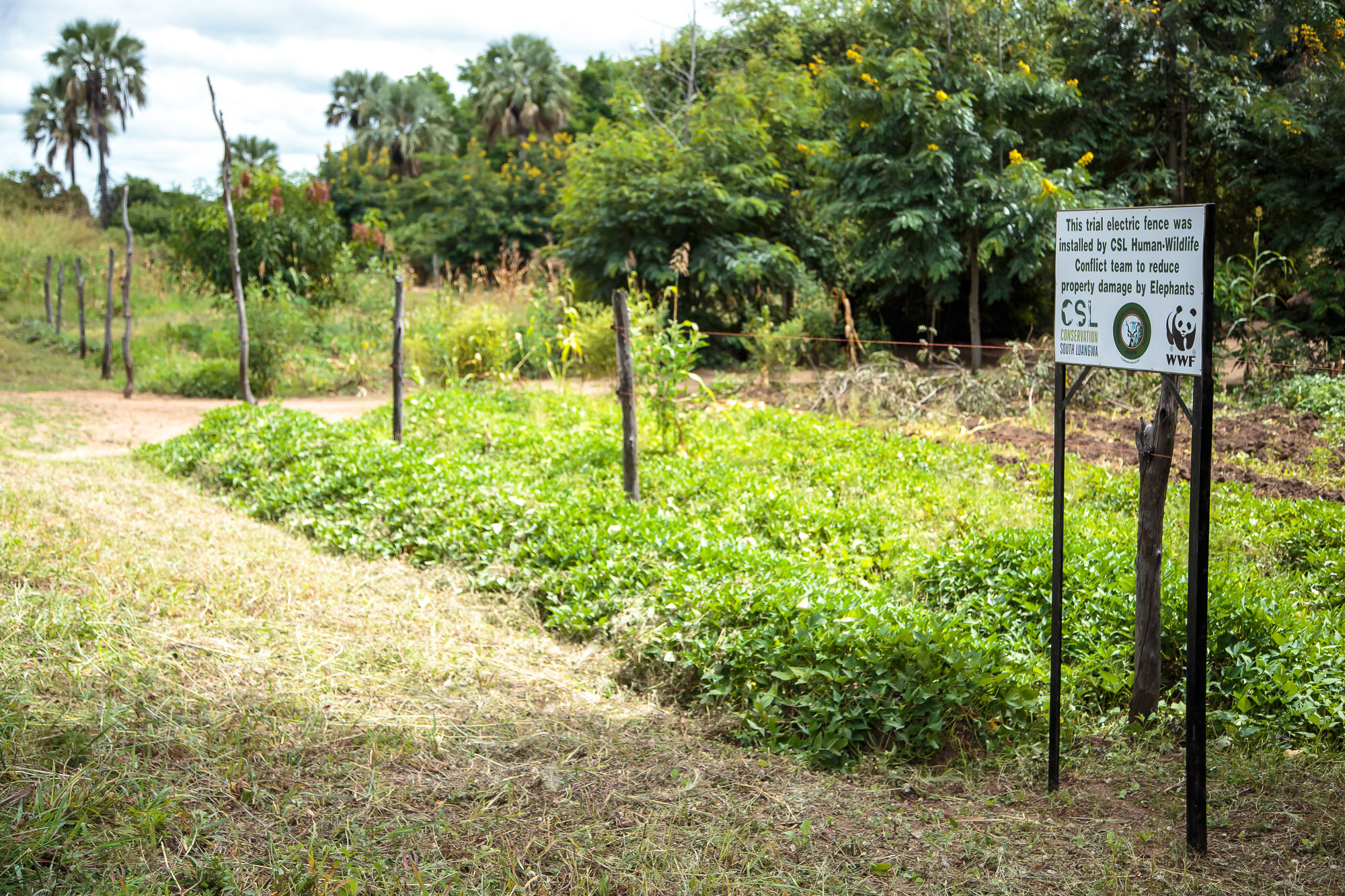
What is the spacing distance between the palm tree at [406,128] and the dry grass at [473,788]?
30641 mm

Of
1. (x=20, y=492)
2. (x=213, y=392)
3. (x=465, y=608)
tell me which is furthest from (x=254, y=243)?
(x=465, y=608)

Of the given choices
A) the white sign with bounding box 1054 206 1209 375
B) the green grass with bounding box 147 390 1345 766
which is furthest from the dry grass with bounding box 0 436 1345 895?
the white sign with bounding box 1054 206 1209 375

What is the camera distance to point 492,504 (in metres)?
5.61

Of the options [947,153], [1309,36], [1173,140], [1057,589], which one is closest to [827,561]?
[1057,589]

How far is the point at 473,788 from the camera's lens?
295 cm

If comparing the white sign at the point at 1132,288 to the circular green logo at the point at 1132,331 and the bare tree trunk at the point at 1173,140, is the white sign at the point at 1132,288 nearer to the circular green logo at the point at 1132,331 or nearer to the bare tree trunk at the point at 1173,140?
the circular green logo at the point at 1132,331

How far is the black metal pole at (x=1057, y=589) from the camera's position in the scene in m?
3.02

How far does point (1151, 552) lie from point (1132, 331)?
3.01ft

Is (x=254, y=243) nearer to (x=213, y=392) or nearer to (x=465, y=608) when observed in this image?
(x=213, y=392)

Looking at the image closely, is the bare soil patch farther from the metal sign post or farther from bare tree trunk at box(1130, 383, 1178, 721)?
the metal sign post

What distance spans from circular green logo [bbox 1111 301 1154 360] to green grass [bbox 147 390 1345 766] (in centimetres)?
121

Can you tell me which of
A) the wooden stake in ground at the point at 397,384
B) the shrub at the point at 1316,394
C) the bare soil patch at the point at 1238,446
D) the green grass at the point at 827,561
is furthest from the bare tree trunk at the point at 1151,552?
the wooden stake in ground at the point at 397,384

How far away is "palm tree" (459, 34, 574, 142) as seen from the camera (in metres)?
30.0

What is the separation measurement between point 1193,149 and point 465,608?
1196cm
